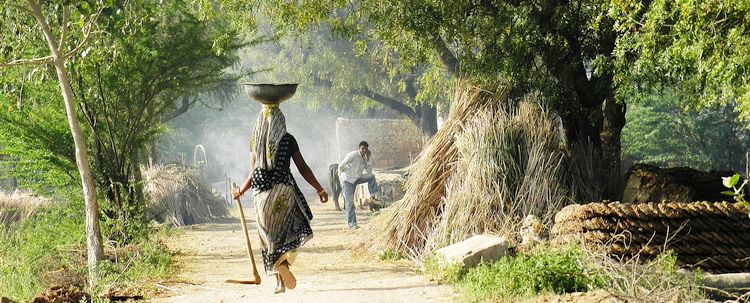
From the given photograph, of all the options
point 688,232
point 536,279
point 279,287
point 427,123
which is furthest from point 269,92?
point 427,123

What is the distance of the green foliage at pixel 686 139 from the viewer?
24.7m

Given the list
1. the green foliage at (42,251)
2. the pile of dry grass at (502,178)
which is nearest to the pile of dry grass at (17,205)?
the green foliage at (42,251)

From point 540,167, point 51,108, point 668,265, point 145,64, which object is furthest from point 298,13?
point 668,265

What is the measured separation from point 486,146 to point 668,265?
3498 mm

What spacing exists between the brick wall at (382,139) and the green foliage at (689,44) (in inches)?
899

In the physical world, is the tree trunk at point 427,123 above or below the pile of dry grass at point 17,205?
above

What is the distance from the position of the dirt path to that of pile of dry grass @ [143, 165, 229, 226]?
12.1 ft

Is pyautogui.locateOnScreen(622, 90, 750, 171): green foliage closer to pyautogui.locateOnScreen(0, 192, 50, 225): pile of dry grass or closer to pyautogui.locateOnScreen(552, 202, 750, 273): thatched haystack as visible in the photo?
pyautogui.locateOnScreen(0, 192, 50, 225): pile of dry grass

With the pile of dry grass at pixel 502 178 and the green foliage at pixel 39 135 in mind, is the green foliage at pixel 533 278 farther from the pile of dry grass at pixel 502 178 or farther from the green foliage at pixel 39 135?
the green foliage at pixel 39 135

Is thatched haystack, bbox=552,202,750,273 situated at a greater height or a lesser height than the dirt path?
greater

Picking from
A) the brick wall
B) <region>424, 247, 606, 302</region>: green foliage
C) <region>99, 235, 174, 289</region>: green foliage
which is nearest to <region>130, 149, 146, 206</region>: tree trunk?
<region>99, 235, 174, 289</region>: green foliage

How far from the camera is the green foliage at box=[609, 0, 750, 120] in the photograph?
9.21 m

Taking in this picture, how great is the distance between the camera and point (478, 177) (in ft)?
35.9

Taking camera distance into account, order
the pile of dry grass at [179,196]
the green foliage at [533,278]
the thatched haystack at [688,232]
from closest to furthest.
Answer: the green foliage at [533,278] < the thatched haystack at [688,232] < the pile of dry grass at [179,196]
